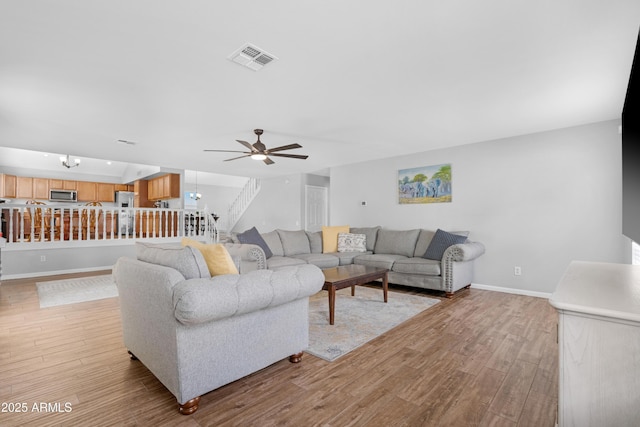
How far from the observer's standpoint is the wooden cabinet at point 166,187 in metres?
8.74

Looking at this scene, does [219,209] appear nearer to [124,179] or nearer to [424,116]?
[124,179]

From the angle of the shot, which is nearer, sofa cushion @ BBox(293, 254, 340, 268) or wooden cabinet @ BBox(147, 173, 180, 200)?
sofa cushion @ BBox(293, 254, 340, 268)

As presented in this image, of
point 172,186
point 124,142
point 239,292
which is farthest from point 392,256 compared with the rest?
point 172,186

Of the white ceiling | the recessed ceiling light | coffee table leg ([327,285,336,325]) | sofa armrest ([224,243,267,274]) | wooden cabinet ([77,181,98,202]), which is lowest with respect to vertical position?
coffee table leg ([327,285,336,325])

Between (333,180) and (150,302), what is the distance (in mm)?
5464

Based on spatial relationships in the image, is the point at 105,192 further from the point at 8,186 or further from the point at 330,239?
the point at 330,239

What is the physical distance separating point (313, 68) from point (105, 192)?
393 inches

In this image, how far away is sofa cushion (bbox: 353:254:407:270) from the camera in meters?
4.79

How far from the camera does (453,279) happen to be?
4.19m

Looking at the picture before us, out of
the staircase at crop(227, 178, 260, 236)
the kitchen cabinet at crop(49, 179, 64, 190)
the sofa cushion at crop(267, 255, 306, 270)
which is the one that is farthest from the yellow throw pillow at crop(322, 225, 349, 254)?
the kitchen cabinet at crop(49, 179, 64, 190)

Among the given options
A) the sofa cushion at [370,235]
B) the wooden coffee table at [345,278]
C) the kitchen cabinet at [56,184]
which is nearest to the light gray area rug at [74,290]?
the wooden coffee table at [345,278]

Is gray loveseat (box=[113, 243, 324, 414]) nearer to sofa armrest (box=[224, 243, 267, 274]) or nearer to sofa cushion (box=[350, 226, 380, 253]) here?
sofa armrest (box=[224, 243, 267, 274])

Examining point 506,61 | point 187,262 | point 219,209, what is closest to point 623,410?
point 187,262

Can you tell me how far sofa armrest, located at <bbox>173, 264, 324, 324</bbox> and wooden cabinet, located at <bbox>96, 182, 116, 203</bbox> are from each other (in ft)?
33.2
